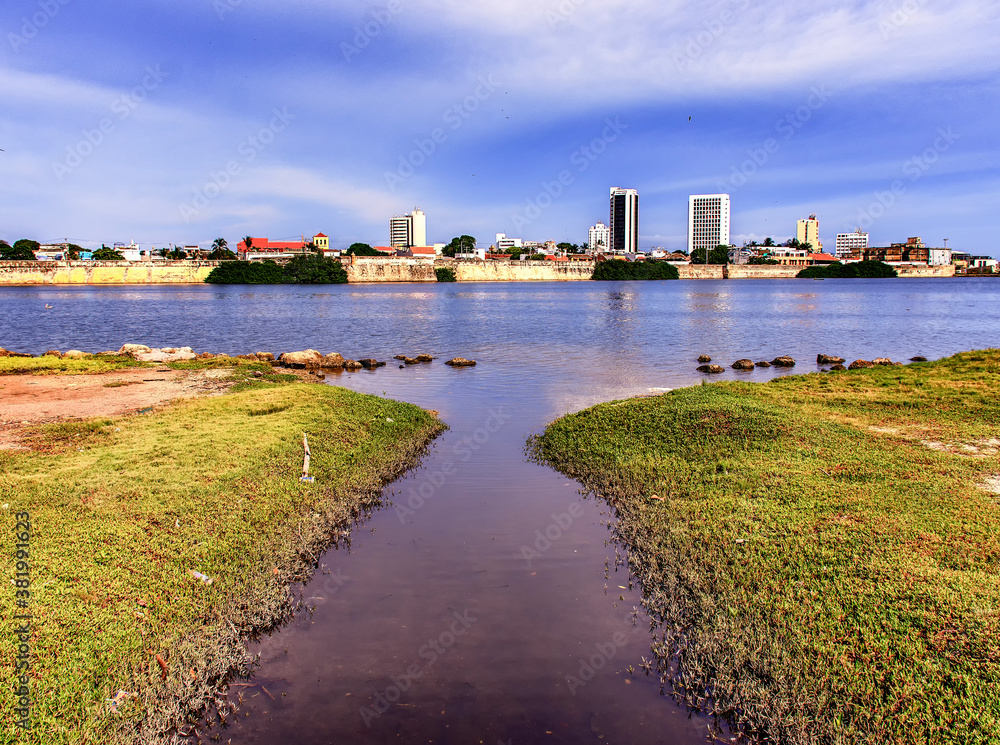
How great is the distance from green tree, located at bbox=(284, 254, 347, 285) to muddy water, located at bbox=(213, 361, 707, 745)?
134097 millimetres

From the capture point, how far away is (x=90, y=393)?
16938 mm

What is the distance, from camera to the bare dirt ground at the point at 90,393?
1384 cm

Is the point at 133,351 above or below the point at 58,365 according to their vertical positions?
above

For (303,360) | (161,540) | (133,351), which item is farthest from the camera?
(303,360)

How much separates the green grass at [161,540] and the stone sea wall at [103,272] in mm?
144072

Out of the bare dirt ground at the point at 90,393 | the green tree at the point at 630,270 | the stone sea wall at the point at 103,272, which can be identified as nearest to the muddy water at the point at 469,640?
the bare dirt ground at the point at 90,393

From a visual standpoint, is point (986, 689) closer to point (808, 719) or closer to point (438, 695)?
point (808, 719)

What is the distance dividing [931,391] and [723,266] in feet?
601

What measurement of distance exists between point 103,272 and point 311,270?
151 feet

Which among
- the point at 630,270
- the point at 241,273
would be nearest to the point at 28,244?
the point at 241,273

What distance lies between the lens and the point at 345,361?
27422mm

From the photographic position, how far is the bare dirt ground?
1384 centimetres

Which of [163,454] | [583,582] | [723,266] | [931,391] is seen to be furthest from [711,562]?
[723,266]

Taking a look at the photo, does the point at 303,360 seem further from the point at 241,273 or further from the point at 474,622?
the point at 241,273
